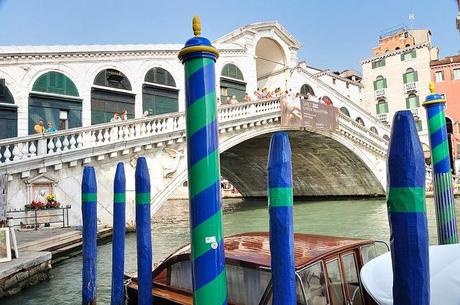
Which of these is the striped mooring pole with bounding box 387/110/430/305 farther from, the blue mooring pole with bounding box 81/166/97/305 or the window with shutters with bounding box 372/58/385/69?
the window with shutters with bounding box 372/58/385/69

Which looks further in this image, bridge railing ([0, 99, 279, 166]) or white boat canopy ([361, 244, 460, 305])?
bridge railing ([0, 99, 279, 166])

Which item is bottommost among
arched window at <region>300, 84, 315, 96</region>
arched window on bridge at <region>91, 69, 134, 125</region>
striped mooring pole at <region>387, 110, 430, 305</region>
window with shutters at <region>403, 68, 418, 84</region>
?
striped mooring pole at <region>387, 110, 430, 305</region>

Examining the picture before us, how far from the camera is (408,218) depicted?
1.25m

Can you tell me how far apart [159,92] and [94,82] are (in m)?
1.90

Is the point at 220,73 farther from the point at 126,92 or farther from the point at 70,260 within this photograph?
the point at 70,260

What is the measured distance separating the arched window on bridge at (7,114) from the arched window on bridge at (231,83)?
6.27 metres

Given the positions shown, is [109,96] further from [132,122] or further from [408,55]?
[408,55]

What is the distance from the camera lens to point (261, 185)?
18312 mm

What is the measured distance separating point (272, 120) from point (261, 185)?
284 inches

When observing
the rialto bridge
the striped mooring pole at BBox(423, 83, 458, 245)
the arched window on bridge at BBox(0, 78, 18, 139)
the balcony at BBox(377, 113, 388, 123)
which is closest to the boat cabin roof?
the striped mooring pole at BBox(423, 83, 458, 245)

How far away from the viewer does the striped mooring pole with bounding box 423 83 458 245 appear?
324cm

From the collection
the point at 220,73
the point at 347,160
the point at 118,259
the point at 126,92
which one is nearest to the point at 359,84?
the point at 347,160

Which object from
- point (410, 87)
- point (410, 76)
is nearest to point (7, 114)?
point (410, 87)

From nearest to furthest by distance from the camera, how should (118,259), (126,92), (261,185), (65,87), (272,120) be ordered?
(118,259) < (65,87) < (126,92) < (272,120) < (261,185)
